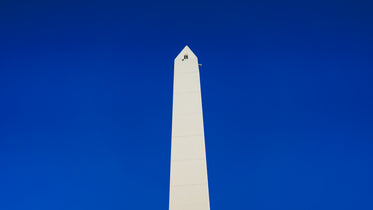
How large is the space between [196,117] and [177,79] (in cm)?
187

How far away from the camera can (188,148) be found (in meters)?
8.85

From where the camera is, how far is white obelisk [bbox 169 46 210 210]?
825 cm

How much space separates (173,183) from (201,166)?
1.05 m

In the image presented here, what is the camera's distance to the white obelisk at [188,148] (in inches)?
325

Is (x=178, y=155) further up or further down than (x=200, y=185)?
further up

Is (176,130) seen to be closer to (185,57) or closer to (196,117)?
(196,117)

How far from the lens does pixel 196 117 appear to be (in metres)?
9.36

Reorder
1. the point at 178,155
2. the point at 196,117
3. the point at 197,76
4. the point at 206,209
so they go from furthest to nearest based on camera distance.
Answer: the point at 197,76, the point at 196,117, the point at 178,155, the point at 206,209

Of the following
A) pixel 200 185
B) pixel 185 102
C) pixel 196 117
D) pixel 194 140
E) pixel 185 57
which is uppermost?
pixel 185 57

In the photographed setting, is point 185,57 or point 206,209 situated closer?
point 206,209

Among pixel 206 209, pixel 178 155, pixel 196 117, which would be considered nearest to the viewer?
pixel 206 209

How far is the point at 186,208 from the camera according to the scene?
26.7 feet

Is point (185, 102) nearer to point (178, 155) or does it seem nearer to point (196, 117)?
point (196, 117)

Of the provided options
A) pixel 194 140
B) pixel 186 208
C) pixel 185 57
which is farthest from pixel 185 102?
pixel 186 208
